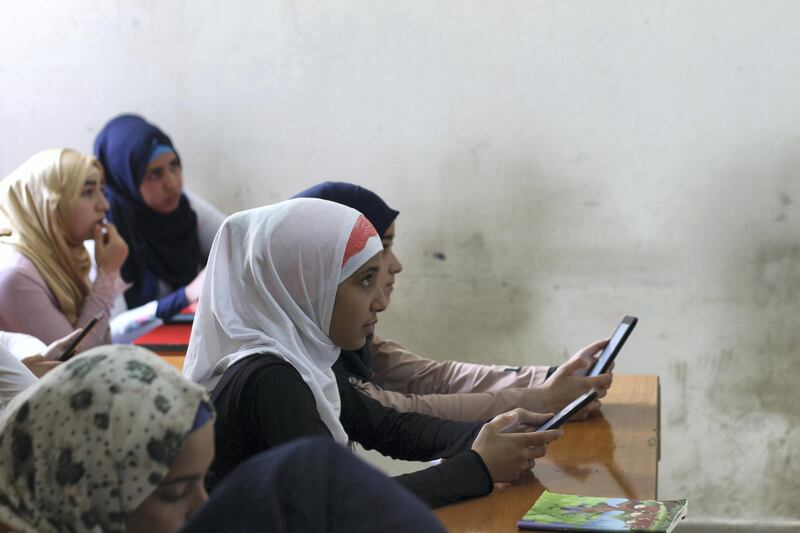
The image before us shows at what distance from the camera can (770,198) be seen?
3.20 metres

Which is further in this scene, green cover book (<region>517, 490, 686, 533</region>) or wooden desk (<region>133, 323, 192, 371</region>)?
wooden desk (<region>133, 323, 192, 371</region>)

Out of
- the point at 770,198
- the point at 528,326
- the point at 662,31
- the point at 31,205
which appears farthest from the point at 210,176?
the point at 770,198

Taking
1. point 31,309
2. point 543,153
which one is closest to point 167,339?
point 31,309

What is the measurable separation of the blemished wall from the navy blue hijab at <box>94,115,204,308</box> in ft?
0.50

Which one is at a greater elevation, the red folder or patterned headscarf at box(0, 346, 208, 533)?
patterned headscarf at box(0, 346, 208, 533)

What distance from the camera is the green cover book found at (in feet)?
4.93

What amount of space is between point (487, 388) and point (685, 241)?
1.20 m

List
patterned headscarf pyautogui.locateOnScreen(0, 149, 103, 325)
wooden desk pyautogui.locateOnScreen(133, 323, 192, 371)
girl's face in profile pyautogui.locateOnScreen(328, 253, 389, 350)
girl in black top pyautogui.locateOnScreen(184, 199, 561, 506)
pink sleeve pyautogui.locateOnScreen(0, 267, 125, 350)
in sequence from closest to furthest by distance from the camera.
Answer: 1. girl in black top pyautogui.locateOnScreen(184, 199, 561, 506)
2. girl's face in profile pyautogui.locateOnScreen(328, 253, 389, 350)
3. wooden desk pyautogui.locateOnScreen(133, 323, 192, 371)
4. pink sleeve pyautogui.locateOnScreen(0, 267, 125, 350)
5. patterned headscarf pyautogui.locateOnScreen(0, 149, 103, 325)

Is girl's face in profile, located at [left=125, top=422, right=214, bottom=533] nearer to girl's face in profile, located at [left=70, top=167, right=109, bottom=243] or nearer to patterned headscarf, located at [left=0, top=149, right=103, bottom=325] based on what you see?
patterned headscarf, located at [left=0, top=149, right=103, bottom=325]

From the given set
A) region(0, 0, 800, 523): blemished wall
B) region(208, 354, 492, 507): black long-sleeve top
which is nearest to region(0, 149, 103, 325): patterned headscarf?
region(0, 0, 800, 523): blemished wall

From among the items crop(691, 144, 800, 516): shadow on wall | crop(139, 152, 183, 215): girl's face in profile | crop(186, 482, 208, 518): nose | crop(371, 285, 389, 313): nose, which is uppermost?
crop(139, 152, 183, 215): girl's face in profile

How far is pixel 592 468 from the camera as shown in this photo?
1864 millimetres

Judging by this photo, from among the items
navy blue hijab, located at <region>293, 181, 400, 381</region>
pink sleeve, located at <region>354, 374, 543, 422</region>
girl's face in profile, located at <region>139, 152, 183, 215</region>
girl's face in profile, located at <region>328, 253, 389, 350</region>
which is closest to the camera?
girl's face in profile, located at <region>328, 253, 389, 350</region>

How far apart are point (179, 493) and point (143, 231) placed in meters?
2.74
